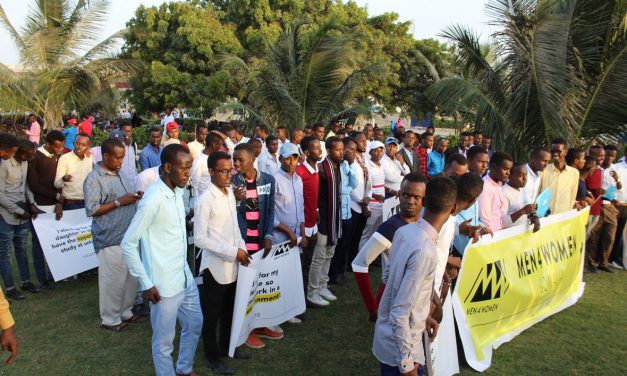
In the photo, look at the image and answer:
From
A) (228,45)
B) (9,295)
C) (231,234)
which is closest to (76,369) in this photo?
(231,234)

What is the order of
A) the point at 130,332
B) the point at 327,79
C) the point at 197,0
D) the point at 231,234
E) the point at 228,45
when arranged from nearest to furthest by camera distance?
the point at 231,234, the point at 130,332, the point at 327,79, the point at 228,45, the point at 197,0

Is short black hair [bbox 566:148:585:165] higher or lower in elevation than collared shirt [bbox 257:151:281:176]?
higher

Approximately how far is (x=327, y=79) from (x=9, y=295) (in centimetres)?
949

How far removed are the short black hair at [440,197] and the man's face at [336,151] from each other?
3267mm

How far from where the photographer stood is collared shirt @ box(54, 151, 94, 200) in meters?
6.52

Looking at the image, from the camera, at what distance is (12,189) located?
6156 millimetres

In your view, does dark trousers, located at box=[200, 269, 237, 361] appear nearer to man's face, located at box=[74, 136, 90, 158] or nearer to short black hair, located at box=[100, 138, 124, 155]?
short black hair, located at box=[100, 138, 124, 155]

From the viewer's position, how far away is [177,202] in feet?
12.5

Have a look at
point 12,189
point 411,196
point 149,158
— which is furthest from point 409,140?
point 12,189

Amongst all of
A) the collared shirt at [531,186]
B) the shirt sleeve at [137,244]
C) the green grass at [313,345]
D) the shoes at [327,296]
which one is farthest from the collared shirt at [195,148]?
the collared shirt at [531,186]

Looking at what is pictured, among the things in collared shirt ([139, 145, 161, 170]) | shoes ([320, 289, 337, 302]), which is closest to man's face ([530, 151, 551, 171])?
shoes ([320, 289, 337, 302])

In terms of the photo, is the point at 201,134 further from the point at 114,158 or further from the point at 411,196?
the point at 411,196

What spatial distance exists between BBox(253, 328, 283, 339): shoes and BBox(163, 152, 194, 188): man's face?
85.4 inches

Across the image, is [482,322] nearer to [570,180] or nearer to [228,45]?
[570,180]
